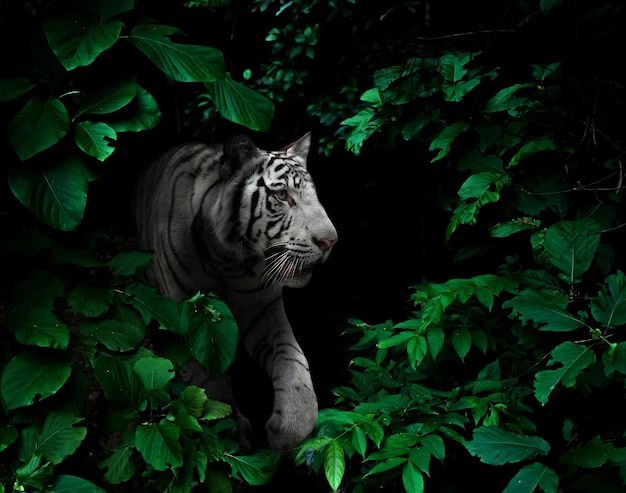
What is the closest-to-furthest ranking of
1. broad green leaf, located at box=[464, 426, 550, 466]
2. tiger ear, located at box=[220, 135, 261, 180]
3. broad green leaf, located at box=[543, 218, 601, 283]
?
broad green leaf, located at box=[464, 426, 550, 466], broad green leaf, located at box=[543, 218, 601, 283], tiger ear, located at box=[220, 135, 261, 180]

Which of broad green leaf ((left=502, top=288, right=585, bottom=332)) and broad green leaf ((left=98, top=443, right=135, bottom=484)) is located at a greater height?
broad green leaf ((left=502, top=288, right=585, bottom=332))

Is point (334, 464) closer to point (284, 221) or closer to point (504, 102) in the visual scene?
point (284, 221)

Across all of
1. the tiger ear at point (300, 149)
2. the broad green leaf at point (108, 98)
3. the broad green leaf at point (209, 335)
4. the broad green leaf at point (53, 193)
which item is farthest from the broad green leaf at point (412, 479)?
the tiger ear at point (300, 149)

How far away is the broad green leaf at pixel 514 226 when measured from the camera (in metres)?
1.88

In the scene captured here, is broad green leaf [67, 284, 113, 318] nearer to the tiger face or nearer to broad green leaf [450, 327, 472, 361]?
the tiger face

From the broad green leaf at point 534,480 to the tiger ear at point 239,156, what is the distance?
1475 mm

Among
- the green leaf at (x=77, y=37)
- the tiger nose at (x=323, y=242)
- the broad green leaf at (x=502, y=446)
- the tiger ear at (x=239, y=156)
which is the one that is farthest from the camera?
the tiger ear at (x=239, y=156)

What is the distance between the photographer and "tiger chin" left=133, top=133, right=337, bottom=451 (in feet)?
7.41

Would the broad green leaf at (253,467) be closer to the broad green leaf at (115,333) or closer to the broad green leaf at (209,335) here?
the broad green leaf at (209,335)

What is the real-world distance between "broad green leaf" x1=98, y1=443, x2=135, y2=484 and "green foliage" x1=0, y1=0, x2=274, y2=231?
651 mm

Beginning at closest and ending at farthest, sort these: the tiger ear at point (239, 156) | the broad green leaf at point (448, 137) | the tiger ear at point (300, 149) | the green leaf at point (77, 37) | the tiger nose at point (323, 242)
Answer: the green leaf at point (77, 37), the broad green leaf at point (448, 137), the tiger nose at point (323, 242), the tiger ear at point (239, 156), the tiger ear at point (300, 149)

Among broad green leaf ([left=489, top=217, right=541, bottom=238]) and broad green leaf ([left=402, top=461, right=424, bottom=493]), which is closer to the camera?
broad green leaf ([left=402, top=461, right=424, bottom=493])

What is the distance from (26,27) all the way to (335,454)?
1.49m

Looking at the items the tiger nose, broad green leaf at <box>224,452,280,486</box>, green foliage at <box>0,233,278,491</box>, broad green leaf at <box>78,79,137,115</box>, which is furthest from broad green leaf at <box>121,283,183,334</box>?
the tiger nose
